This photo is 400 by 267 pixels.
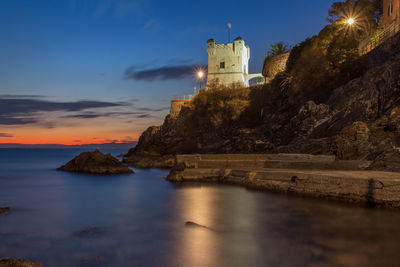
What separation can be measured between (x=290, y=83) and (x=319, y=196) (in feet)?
69.6

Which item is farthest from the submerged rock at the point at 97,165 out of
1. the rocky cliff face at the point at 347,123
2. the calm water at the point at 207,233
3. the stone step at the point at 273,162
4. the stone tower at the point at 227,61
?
the stone tower at the point at 227,61

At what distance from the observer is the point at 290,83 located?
95.0 feet

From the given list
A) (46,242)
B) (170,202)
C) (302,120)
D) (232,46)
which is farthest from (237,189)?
(232,46)

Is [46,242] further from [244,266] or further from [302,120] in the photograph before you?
[302,120]

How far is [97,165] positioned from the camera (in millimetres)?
21547

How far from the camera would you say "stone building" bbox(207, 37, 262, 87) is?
53.0 meters

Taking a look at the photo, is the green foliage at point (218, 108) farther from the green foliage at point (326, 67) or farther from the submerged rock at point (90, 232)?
the submerged rock at point (90, 232)

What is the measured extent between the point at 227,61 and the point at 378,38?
106ft

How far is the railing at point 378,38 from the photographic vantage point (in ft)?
66.1

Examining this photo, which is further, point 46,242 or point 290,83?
point 290,83

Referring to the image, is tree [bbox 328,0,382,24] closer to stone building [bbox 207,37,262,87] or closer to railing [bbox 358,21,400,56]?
railing [bbox 358,21,400,56]

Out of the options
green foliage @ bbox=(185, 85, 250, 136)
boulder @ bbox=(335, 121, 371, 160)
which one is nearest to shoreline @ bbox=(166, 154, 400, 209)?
boulder @ bbox=(335, 121, 371, 160)

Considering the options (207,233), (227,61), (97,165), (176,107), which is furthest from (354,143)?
(227,61)

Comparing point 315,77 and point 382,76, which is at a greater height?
point 315,77
